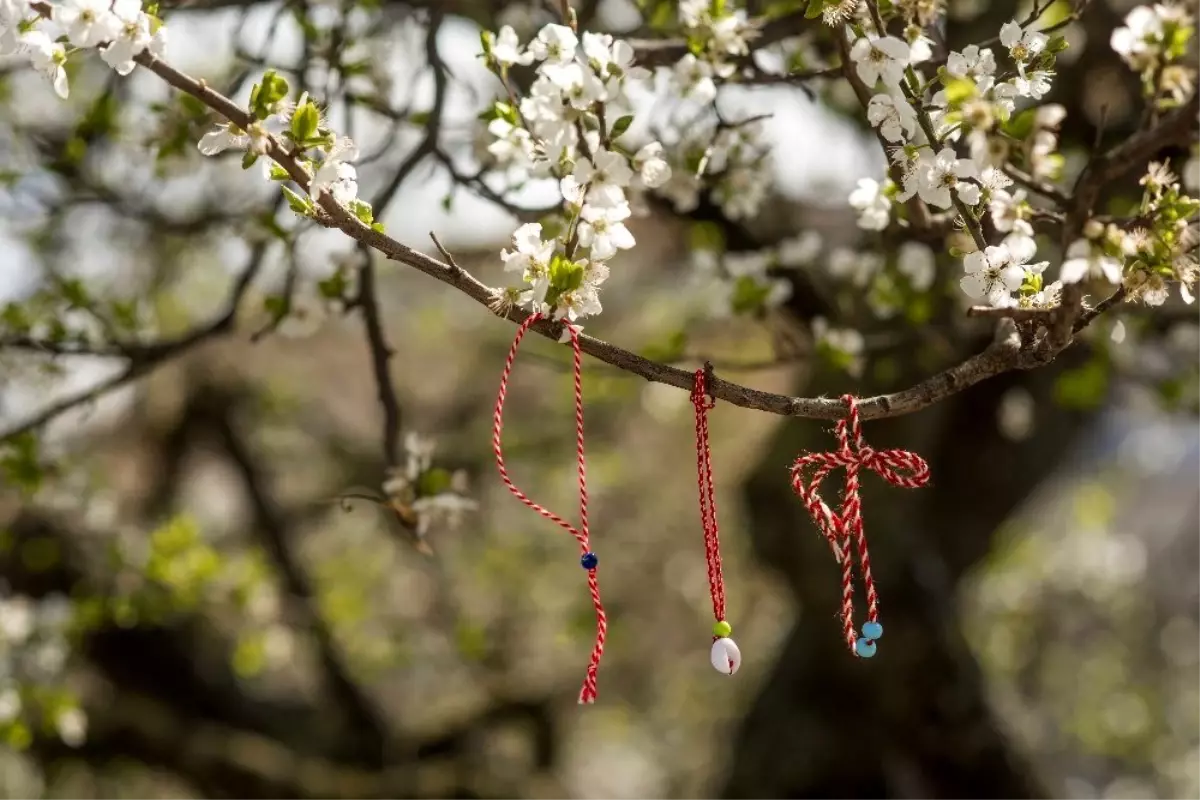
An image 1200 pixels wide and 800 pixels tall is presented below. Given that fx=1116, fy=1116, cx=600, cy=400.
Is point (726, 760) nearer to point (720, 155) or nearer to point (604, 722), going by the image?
point (720, 155)

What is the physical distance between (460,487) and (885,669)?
6.90 feet

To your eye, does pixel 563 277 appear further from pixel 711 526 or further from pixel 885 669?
pixel 885 669

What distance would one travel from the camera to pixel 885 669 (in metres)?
3.85

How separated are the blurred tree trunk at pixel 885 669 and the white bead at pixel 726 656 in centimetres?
175

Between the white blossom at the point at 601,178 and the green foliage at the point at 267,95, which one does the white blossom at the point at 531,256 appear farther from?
the green foliage at the point at 267,95

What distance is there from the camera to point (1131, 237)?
4.42ft

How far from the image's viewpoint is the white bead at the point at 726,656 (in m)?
1.78

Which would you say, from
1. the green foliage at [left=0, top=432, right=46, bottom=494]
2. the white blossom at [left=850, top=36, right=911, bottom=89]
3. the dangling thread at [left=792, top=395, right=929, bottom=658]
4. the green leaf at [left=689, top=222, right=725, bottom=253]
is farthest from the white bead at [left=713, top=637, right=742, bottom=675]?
the green foliage at [left=0, top=432, right=46, bottom=494]

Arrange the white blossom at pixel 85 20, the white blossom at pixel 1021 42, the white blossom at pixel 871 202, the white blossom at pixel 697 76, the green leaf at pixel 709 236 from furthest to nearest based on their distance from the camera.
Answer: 1. the green leaf at pixel 709 236
2. the white blossom at pixel 871 202
3. the white blossom at pixel 697 76
4. the white blossom at pixel 1021 42
5. the white blossom at pixel 85 20

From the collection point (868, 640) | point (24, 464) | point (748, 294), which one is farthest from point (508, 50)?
point (24, 464)

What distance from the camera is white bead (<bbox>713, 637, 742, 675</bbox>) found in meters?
1.78

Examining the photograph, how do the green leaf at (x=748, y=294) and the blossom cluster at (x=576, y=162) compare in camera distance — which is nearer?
the blossom cluster at (x=576, y=162)

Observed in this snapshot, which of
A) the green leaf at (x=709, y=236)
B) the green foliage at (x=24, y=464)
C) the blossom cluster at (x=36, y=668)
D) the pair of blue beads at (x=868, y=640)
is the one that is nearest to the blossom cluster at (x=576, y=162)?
the pair of blue beads at (x=868, y=640)

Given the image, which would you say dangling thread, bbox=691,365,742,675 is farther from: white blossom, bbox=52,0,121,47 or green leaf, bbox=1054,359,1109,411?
green leaf, bbox=1054,359,1109,411
